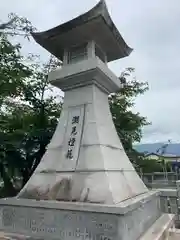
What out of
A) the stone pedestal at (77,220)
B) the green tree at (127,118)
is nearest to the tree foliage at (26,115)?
the green tree at (127,118)

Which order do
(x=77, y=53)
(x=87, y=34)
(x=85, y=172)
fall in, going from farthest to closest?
(x=77, y=53), (x=87, y=34), (x=85, y=172)

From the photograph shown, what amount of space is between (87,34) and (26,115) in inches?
154

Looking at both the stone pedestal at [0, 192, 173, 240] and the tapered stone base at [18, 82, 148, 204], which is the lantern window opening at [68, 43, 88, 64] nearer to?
the tapered stone base at [18, 82, 148, 204]

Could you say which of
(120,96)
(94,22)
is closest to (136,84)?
(120,96)

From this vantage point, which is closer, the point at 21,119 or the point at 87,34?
the point at 87,34

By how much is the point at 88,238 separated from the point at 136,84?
6.73 metres

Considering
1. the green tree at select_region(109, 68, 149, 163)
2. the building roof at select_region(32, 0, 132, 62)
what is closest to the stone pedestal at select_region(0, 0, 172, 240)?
the building roof at select_region(32, 0, 132, 62)

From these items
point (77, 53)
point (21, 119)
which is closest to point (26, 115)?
point (21, 119)

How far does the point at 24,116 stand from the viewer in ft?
23.6

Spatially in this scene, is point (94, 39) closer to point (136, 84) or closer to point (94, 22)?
point (94, 22)

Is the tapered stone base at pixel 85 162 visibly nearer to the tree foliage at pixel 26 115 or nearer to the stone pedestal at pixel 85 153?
the stone pedestal at pixel 85 153

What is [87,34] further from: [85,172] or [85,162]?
[85,172]

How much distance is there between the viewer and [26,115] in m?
7.30

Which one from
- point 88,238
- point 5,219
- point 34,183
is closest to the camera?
point 88,238
